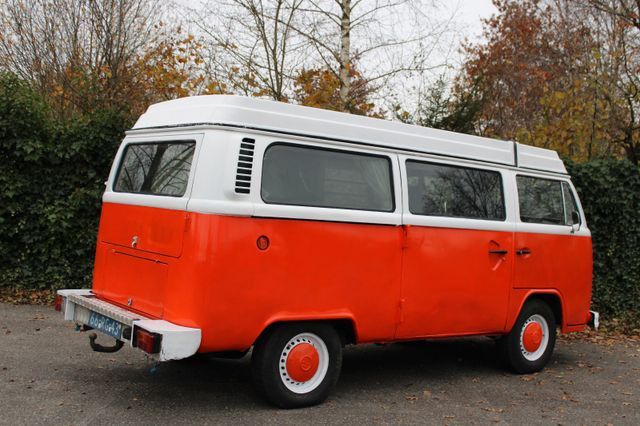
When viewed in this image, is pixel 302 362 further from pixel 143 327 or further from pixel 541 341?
pixel 541 341

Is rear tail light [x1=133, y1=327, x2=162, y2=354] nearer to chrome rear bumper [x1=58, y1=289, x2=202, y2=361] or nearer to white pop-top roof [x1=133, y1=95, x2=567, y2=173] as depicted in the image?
chrome rear bumper [x1=58, y1=289, x2=202, y2=361]

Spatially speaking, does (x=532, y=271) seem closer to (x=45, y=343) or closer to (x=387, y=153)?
(x=387, y=153)

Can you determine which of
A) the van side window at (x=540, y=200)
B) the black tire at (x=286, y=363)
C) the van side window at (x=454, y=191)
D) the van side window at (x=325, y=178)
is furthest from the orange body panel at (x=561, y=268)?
the black tire at (x=286, y=363)

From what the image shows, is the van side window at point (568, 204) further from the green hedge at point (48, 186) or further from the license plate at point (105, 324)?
the green hedge at point (48, 186)

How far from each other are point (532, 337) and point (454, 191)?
1.95 metres

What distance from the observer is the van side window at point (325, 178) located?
17.5 ft

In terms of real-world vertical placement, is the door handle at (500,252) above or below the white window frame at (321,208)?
below

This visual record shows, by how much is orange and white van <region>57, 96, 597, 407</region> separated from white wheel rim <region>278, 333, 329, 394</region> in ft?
0.04

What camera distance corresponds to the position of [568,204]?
7805 millimetres

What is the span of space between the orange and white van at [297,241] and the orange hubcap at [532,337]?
0.63 feet

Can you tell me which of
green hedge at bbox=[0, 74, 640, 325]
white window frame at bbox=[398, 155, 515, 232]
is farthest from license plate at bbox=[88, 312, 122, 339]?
green hedge at bbox=[0, 74, 640, 325]

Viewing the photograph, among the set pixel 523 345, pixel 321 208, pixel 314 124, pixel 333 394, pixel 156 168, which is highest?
pixel 314 124

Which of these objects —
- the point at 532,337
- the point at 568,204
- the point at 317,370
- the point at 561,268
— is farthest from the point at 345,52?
the point at 317,370

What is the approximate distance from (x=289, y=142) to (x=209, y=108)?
2.20ft
